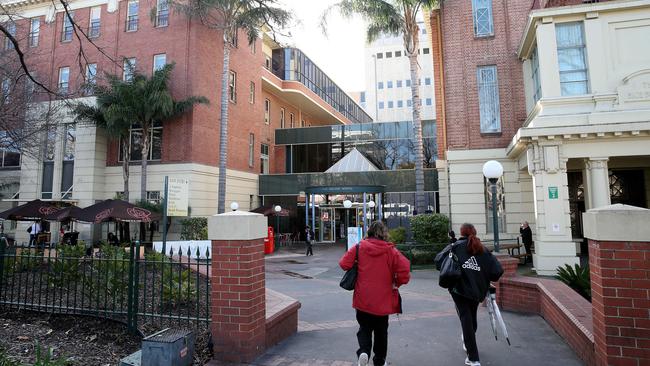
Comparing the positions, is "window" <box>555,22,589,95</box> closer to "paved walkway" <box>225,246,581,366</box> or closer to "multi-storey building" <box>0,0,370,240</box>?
"paved walkway" <box>225,246,581,366</box>

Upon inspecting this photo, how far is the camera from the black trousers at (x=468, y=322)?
455cm

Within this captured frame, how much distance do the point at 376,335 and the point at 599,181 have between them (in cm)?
1067

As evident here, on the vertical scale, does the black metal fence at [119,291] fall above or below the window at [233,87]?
A: below

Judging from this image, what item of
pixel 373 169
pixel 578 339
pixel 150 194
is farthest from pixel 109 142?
pixel 578 339

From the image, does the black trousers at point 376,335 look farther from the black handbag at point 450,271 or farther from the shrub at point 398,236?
the shrub at point 398,236

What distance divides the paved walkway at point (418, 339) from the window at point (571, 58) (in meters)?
8.42

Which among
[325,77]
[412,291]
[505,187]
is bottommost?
[412,291]

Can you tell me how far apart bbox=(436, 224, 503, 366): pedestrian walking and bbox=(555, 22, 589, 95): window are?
10.3 meters

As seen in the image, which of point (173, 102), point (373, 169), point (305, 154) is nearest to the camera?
point (173, 102)

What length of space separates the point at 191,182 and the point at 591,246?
2154 cm

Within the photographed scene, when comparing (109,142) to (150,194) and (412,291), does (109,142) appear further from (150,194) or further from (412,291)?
(412,291)

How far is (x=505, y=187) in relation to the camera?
16766 millimetres

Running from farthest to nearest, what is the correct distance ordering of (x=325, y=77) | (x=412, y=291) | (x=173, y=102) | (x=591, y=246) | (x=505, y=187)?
(x=325, y=77), (x=173, y=102), (x=505, y=187), (x=412, y=291), (x=591, y=246)

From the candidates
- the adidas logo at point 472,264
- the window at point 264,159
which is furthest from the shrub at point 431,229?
the window at point 264,159
